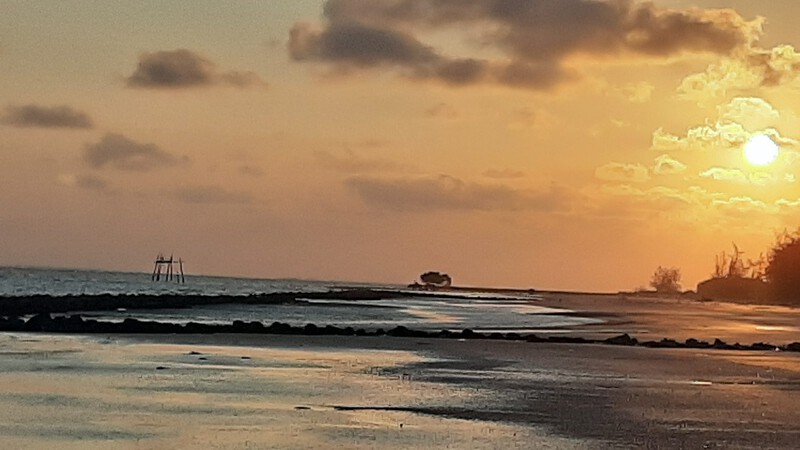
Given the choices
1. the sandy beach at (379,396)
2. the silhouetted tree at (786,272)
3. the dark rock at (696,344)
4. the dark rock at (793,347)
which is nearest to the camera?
the sandy beach at (379,396)

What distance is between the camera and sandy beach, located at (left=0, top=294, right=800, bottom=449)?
828 inches

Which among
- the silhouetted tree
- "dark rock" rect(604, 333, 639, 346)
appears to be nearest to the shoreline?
"dark rock" rect(604, 333, 639, 346)

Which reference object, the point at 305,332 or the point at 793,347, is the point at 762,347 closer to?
the point at 793,347

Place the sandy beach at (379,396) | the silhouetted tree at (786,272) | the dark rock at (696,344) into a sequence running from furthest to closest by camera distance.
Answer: the silhouetted tree at (786,272), the dark rock at (696,344), the sandy beach at (379,396)

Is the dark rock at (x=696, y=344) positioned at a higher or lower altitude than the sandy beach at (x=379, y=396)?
higher

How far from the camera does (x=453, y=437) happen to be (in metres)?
21.1

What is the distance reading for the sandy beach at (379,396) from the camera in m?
21.0

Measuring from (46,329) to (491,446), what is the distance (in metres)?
36.2

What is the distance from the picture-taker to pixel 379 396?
2742cm

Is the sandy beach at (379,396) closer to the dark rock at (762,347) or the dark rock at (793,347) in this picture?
the dark rock at (762,347)

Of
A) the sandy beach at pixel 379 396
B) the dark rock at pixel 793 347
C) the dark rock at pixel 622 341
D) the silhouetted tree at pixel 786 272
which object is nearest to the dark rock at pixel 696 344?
the dark rock at pixel 622 341

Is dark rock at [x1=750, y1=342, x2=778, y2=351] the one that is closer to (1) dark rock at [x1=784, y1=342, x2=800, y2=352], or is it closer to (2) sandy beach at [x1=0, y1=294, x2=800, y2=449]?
(1) dark rock at [x1=784, y1=342, x2=800, y2=352]

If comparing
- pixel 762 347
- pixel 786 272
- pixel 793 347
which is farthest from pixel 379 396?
pixel 786 272

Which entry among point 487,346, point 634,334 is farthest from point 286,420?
point 634,334
